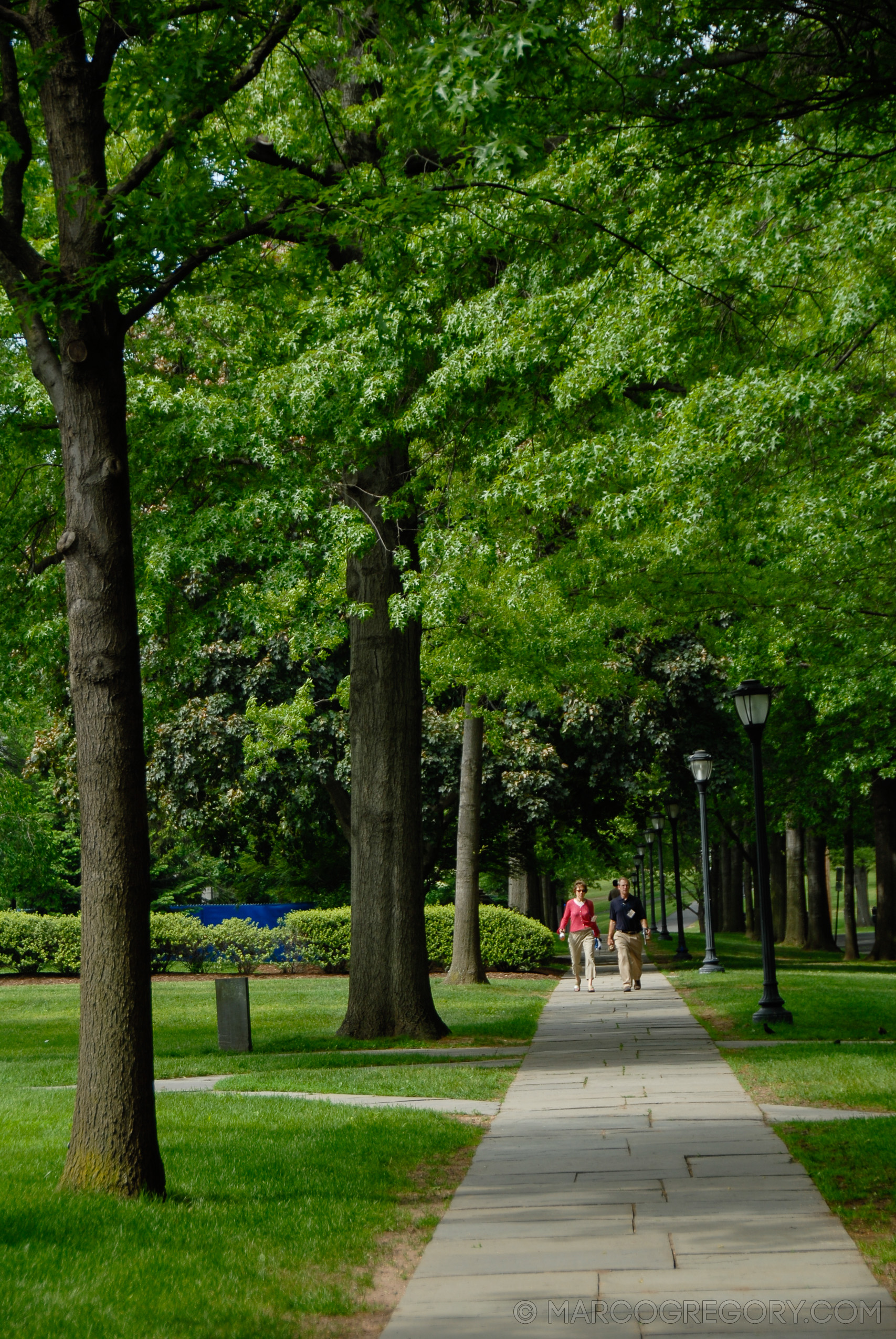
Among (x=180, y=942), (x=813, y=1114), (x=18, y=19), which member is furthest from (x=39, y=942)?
(x=18, y=19)

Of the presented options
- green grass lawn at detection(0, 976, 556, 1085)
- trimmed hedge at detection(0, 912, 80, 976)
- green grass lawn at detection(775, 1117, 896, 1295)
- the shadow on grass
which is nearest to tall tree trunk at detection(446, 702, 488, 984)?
green grass lawn at detection(0, 976, 556, 1085)

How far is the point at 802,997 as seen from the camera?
17609 mm

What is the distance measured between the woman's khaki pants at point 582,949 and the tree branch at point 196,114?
617 inches

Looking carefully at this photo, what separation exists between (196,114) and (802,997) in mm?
14400

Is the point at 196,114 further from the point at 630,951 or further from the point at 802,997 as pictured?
the point at 630,951

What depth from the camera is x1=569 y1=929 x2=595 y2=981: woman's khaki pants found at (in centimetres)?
2083

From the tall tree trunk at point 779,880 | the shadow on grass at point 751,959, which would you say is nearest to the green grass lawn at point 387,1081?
the shadow on grass at point 751,959

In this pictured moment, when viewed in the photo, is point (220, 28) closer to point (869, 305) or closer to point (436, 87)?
point (436, 87)

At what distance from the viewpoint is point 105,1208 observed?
5.94m

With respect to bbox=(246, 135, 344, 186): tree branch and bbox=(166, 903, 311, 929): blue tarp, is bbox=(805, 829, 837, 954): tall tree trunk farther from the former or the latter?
bbox=(246, 135, 344, 186): tree branch

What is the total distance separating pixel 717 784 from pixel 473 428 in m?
15.5

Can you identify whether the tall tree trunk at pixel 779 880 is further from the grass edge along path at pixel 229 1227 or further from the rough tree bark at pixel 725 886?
the grass edge along path at pixel 229 1227

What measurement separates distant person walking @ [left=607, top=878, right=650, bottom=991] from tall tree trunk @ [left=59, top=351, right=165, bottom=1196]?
44.1 feet

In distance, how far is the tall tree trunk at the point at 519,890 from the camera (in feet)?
105
